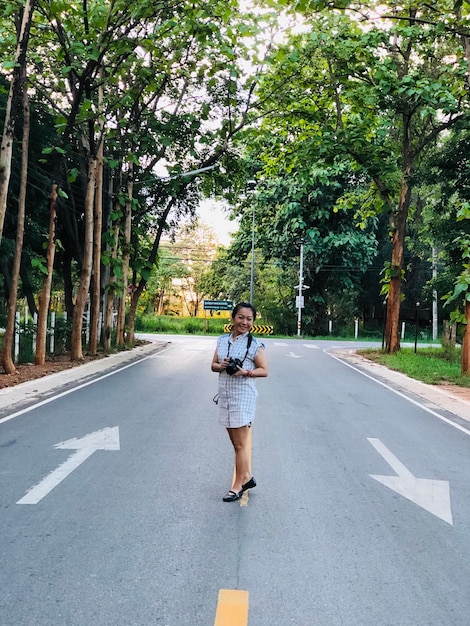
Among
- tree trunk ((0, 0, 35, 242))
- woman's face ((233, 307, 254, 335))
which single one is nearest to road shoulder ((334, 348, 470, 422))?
woman's face ((233, 307, 254, 335))

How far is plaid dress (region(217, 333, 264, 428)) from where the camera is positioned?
5.45 metres

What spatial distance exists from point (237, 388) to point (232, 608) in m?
2.22

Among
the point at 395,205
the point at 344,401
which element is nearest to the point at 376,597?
the point at 344,401

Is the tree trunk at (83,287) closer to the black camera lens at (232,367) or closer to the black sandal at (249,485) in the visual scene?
the black sandal at (249,485)

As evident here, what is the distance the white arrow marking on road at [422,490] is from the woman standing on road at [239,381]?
164 cm

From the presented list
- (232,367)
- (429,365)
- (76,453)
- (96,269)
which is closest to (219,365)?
(232,367)

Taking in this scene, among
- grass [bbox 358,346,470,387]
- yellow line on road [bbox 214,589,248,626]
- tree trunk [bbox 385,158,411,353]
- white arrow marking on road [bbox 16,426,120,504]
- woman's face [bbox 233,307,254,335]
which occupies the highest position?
tree trunk [bbox 385,158,411,353]

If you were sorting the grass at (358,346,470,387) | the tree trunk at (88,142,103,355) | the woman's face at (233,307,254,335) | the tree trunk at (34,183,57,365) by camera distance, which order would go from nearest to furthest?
the woman's face at (233,307,254,335) < the tree trunk at (34,183,57,365) < the grass at (358,346,470,387) < the tree trunk at (88,142,103,355)

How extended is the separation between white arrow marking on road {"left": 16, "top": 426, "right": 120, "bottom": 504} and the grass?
10.8 metres

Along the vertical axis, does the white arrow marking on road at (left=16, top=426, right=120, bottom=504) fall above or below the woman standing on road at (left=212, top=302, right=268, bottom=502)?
below

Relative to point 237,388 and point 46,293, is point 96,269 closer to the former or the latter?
point 46,293

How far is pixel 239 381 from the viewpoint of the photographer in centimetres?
549

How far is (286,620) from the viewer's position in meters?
3.41

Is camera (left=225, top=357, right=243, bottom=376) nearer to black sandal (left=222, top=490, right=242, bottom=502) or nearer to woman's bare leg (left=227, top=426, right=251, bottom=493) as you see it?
woman's bare leg (left=227, top=426, right=251, bottom=493)
